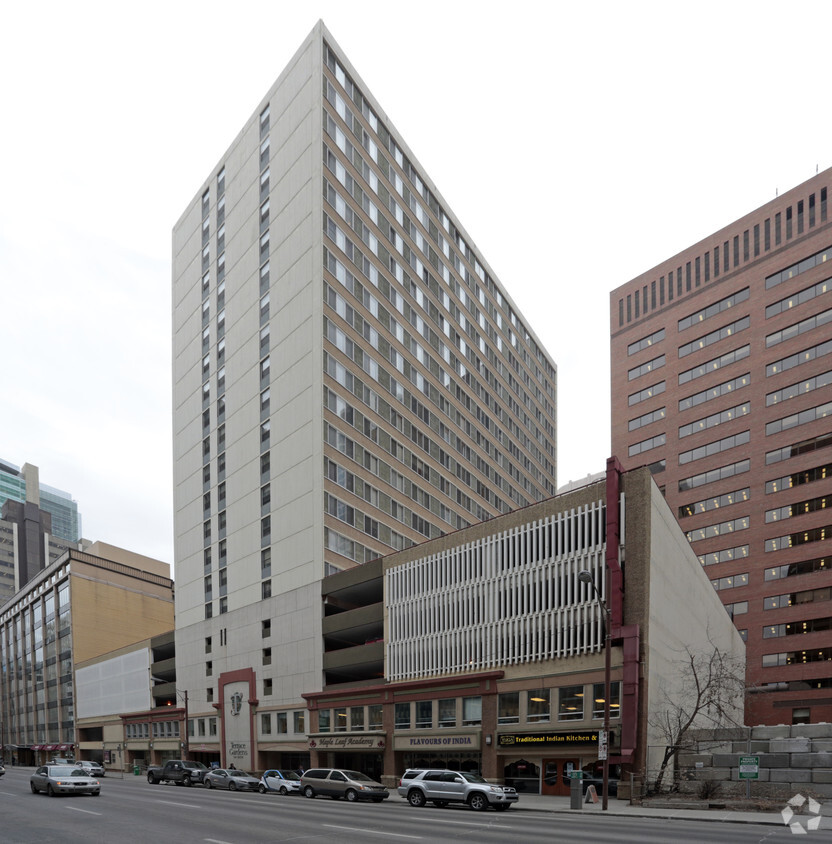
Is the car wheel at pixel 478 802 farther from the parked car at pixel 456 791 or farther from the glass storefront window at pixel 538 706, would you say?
the glass storefront window at pixel 538 706

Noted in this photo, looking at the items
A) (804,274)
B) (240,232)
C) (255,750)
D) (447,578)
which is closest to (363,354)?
(240,232)

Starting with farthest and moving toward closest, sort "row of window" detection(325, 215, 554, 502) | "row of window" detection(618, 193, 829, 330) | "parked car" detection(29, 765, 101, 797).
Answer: "row of window" detection(618, 193, 829, 330), "row of window" detection(325, 215, 554, 502), "parked car" detection(29, 765, 101, 797)

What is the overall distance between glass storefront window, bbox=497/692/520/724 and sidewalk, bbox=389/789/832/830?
16.6ft

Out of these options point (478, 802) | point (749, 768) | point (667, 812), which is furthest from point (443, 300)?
point (667, 812)

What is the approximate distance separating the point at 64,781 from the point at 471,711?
2098cm

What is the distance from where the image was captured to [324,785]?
39.0m

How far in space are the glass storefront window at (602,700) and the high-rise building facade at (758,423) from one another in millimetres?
43234

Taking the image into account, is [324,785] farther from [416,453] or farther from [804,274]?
[804,274]

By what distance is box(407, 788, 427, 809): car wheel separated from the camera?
3331cm

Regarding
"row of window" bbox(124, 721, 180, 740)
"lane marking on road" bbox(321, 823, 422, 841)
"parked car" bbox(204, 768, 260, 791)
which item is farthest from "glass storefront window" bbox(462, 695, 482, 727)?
"row of window" bbox(124, 721, 180, 740)

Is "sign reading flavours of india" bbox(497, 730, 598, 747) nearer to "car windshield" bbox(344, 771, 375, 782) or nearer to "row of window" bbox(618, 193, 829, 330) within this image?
"car windshield" bbox(344, 771, 375, 782)

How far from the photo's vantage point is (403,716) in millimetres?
48156

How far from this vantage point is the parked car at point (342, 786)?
3669 cm

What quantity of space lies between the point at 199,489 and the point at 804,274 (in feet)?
215
